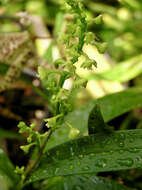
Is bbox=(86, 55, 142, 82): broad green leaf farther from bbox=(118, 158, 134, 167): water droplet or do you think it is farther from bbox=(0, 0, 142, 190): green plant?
bbox=(118, 158, 134, 167): water droplet

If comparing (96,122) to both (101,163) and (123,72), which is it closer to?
(101,163)

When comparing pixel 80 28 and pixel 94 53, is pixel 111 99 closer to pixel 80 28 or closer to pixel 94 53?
pixel 80 28

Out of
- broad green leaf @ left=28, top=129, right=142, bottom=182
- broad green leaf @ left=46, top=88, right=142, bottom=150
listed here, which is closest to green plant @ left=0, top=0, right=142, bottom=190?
broad green leaf @ left=28, top=129, right=142, bottom=182

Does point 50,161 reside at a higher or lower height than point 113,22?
higher

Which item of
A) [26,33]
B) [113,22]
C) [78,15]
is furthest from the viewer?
[113,22]

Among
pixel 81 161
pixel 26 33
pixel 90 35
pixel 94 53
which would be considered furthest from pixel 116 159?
pixel 94 53

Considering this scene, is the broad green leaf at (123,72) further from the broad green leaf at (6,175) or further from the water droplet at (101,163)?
the water droplet at (101,163)

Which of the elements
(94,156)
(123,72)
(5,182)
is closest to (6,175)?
(5,182)
